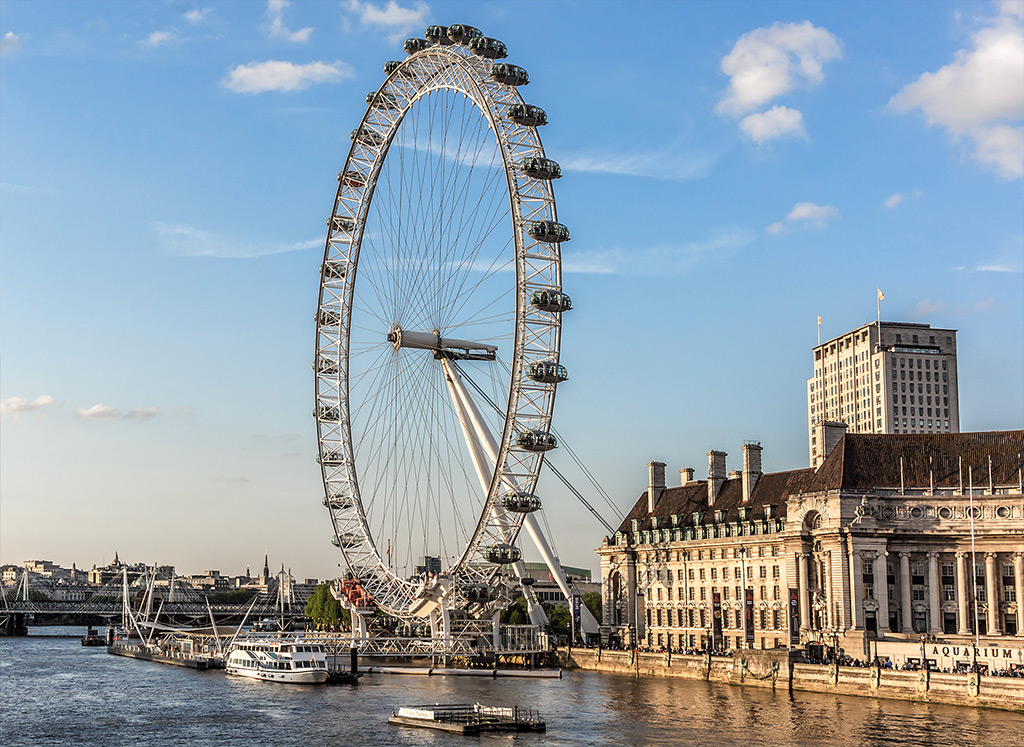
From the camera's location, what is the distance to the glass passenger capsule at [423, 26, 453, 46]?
10175 centimetres

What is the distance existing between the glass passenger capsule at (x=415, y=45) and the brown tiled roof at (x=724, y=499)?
49.6 meters

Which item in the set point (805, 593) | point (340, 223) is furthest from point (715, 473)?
point (340, 223)

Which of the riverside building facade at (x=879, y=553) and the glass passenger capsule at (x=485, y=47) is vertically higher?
the glass passenger capsule at (x=485, y=47)

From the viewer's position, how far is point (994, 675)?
80938 mm

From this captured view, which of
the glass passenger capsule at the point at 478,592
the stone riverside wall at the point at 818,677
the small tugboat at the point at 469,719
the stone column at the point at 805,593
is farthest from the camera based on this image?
the glass passenger capsule at the point at 478,592

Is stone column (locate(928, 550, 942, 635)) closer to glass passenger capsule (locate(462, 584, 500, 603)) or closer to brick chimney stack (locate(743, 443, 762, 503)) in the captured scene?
brick chimney stack (locate(743, 443, 762, 503))

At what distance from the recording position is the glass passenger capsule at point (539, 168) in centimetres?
9644

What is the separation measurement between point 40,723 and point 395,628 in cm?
6605

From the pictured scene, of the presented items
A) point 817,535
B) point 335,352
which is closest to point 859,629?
point 817,535

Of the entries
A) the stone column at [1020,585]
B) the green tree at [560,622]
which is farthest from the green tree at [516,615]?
the stone column at [1020,585]

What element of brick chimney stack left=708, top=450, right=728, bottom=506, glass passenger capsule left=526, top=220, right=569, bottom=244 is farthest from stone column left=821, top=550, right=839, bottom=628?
glass passenger capsule left=526, top=220, right=569, bottom=244

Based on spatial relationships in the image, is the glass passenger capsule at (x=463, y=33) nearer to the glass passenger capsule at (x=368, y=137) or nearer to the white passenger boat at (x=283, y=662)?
the glass passenger capsule at (x=368, y=137)

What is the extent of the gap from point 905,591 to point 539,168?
44038 mm

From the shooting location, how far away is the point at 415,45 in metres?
106
